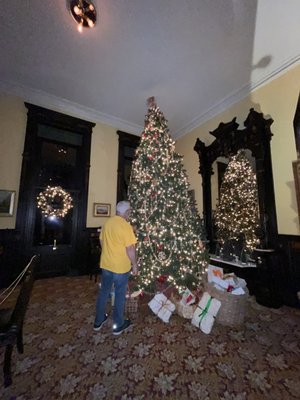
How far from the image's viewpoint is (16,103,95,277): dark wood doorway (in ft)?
15.6

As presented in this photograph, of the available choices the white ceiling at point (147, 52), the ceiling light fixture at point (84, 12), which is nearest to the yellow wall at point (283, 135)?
the white ceiling at point (147, 52)

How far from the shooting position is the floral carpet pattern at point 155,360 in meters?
1.63

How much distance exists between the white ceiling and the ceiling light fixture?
0.32ft

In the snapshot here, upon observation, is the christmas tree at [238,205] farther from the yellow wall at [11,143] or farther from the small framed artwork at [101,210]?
the yellow wall at [11,143]

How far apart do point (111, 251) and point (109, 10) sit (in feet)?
12.5

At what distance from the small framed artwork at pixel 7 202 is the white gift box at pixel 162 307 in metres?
4.04

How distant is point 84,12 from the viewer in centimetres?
299

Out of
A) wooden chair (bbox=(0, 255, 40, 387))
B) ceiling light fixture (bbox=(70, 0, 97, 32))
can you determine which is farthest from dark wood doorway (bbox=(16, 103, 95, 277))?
wooden chair (bbox=(0, 255, 40, 387))

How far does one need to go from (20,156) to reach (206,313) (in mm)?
5412

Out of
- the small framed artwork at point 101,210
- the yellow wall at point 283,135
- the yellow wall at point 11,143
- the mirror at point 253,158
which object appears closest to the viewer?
the yellow wall at point 283,135

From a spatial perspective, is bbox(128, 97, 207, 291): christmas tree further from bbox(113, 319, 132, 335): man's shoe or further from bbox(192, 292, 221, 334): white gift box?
bbox(113, 319, 132, 335): man's shoe

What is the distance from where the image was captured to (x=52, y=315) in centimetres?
291

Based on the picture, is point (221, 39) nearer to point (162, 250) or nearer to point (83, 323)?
point (162, 250)

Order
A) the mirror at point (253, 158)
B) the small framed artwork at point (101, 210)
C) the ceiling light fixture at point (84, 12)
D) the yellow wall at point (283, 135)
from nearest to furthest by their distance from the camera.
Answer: the ceiling light fixture at point (84, 12), the yellow wall at point (283, 135), the mirror at point (253, 158), the small framed artwork at point (101, 210)
